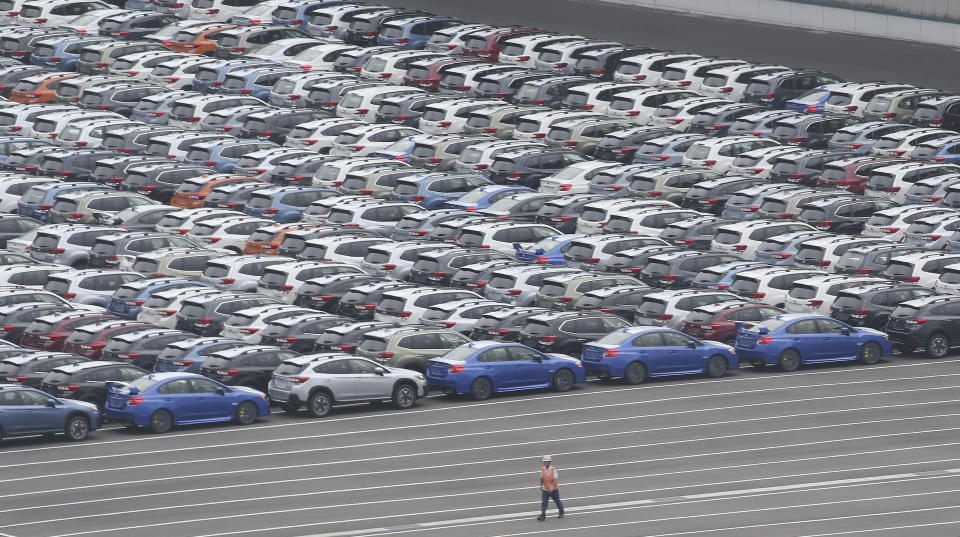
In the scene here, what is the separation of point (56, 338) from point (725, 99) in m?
30.0

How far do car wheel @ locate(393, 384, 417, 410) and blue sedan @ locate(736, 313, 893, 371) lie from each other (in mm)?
7386

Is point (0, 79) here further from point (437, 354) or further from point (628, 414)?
point (628, 414)

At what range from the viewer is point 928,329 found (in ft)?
141

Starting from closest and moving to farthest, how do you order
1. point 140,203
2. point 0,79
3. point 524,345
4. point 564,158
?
point 524,345 < point 140,203 < point 564,158 < point 0,79

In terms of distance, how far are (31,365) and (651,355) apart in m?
12.8

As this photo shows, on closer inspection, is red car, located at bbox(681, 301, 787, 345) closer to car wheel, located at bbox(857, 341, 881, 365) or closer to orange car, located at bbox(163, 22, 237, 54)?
car wheel, located at bbox(857, 341, 881, 365)

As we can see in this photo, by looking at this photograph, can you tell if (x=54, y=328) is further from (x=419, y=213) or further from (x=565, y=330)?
(x=419, y=213)

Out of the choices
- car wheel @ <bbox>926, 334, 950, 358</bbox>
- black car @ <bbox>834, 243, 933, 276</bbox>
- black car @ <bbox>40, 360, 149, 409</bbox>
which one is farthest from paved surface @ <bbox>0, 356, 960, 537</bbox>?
black car @ <bbox>834, 243, 933, 276</bbox>

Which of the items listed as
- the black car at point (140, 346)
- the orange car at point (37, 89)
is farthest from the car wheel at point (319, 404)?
the orange car at point (37, 89)

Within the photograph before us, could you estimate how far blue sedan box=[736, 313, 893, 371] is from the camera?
42.3m

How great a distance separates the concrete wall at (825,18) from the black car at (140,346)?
42.2 meters

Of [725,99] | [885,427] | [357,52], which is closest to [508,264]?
[885,427]

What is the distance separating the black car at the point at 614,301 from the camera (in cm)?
4500

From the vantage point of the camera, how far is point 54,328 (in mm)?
43094
